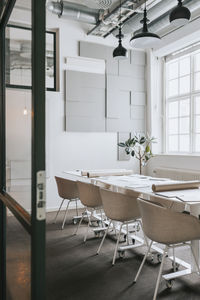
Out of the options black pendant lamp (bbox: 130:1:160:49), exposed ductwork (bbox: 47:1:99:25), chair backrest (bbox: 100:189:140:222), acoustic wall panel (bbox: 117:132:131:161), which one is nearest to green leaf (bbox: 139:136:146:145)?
acoustic wall panel (bbox: 117:132:131:161)

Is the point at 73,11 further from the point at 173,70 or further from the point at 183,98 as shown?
the point at 183,98

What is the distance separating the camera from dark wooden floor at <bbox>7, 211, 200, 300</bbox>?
1.90 meters

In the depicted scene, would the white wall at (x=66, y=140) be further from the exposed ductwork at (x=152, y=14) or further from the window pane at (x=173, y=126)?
the window pane at (x=173, y=126)

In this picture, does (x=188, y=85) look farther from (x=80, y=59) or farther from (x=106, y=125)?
(x=80, y=59)

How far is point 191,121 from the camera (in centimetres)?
635

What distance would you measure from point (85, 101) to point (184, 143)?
2391 mm

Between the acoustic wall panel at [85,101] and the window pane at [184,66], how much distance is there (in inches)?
70.0

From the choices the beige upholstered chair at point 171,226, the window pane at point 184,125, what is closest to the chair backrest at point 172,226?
the beige upholstered chair at point 171,226

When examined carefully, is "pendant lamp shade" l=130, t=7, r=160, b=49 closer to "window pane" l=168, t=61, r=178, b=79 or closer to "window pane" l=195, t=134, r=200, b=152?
"window pane" l=195, t=134, r=200, b=152

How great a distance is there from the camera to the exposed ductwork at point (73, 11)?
541 cm

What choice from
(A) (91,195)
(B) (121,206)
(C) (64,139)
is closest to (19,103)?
(B) (121,206)

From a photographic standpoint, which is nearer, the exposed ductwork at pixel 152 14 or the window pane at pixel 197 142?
the exposed ductwork at pixel 152 14

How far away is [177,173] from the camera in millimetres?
6016

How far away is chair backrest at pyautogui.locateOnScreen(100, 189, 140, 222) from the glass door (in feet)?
4.72
